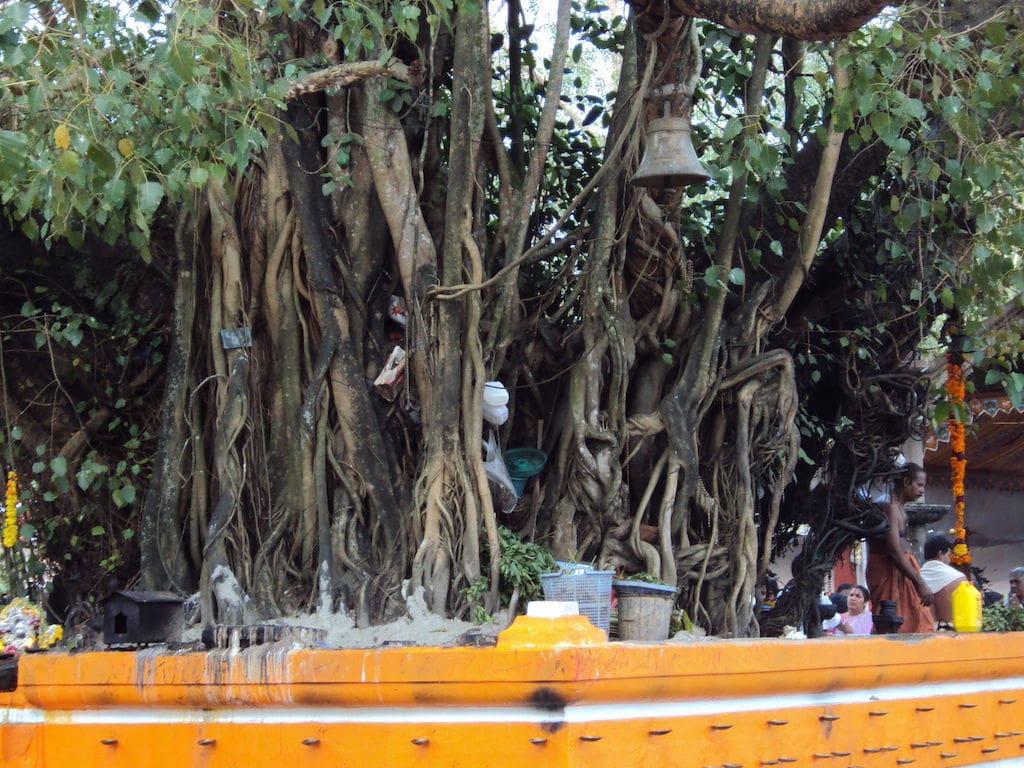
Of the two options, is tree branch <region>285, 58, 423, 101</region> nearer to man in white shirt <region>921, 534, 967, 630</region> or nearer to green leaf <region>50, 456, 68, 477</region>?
green leaf <region>50, 456, 68, 477</region>

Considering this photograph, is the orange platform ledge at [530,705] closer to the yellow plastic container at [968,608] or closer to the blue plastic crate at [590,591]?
the yellow plastic container at [968,608]

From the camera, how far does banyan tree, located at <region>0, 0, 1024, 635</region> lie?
530 centimetres

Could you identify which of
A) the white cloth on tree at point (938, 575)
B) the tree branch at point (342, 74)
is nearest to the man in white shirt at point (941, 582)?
the white cloth on tree at point (938, 575)

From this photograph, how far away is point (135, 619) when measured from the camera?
407 cm

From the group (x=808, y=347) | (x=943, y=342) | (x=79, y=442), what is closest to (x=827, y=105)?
(x=808, y=347)

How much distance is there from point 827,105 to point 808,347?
162 centimetres

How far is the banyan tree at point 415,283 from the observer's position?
5297mm

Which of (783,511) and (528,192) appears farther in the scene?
(783,511)

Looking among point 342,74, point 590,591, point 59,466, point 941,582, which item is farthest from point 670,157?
point 941,582

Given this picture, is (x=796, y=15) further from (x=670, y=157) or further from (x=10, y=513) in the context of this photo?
(x=10, y=513)

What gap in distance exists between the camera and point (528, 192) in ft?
19.1

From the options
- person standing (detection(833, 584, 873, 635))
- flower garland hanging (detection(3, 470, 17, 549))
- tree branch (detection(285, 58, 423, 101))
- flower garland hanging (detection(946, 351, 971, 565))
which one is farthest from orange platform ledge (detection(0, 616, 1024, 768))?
Result: person standing (detection(833, 584, 873, 635))

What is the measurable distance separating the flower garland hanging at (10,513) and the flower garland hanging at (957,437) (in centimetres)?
525

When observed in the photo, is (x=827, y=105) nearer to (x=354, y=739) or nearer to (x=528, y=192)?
(x=528, y=192)
